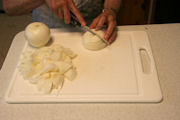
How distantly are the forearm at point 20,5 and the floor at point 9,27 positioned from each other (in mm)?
1218

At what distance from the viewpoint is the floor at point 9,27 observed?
7.36 feet

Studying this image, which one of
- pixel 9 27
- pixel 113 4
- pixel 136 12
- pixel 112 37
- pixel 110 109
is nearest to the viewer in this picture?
pixel 110 109

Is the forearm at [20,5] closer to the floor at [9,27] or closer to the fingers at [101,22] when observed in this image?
the fingers at [101,22]

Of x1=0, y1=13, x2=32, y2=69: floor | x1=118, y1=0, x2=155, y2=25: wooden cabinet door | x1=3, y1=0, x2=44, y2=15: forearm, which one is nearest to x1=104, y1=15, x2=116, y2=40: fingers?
x1=3, y1=0, x2=44, y2=15: forearm

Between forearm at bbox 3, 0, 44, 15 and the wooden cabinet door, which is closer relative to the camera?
forearm at bbox 3, 0, 44, 15

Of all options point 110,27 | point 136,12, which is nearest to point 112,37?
point 110,27

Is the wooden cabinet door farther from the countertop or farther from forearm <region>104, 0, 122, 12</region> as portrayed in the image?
the countertop

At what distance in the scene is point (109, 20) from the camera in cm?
99

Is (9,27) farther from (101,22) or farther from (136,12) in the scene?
(101,22)

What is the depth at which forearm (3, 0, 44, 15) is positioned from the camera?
1037 mm

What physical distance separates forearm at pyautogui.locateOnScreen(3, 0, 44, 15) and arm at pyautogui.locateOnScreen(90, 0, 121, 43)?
13.7 inches

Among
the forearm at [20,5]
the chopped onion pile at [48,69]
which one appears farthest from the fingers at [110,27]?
the forearm at [20,5]

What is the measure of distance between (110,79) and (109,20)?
360 millimetres

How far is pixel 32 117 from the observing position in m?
0.73
